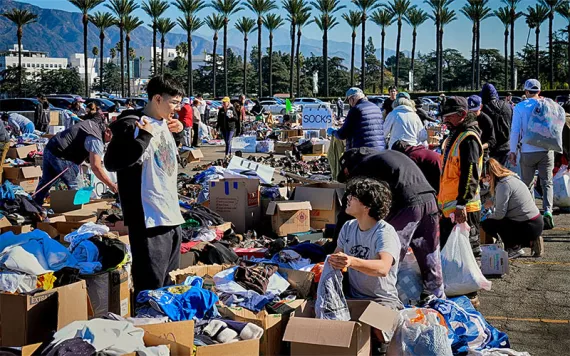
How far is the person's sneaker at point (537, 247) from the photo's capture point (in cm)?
807

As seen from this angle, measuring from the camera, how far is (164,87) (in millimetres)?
4645

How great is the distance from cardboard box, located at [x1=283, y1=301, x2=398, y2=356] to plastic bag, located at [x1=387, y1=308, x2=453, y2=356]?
13 centimetres

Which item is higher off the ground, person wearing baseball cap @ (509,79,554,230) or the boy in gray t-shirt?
person wearing baseball cap @ (509,79,554,230)

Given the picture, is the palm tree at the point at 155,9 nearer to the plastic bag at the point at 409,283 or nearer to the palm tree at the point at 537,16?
the palm tree at the point at 537,16

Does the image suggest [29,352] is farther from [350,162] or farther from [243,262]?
[350,162]

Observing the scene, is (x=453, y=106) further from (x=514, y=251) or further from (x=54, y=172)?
(x=54, y=172)

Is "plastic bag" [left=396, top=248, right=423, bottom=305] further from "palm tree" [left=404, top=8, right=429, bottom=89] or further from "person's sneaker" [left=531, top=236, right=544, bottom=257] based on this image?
"palm tree" [left=404, top=8, right=429, bottom=89]

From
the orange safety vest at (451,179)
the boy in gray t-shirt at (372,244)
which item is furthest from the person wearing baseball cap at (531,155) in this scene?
the boy in gray t-shirt at (372,244)

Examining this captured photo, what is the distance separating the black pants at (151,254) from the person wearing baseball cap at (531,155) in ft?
18.9

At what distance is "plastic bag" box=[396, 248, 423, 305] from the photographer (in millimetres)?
5797

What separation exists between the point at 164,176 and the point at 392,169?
1.68 meters

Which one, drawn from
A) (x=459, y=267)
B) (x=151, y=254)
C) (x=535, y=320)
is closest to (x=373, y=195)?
(x=151, y=254)

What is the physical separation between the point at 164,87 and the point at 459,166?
2906mm

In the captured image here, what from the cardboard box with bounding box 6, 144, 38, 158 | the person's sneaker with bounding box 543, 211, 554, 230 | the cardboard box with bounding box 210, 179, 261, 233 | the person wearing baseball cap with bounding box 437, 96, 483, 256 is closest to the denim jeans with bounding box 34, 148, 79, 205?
the cardboard box with bounding box 210, 179, 261, 233
